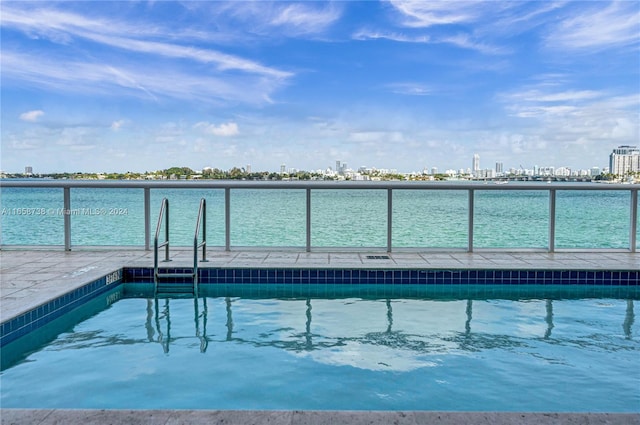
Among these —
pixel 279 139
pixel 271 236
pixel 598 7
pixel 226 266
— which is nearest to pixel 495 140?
pixel 279 139

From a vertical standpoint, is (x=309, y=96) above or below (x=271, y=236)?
above

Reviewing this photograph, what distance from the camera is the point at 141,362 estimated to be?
11.0ft

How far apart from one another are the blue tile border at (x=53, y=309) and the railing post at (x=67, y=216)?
1887 millimetres

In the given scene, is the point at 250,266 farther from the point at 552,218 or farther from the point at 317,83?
the point at 317,83

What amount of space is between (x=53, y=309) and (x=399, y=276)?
321 centimetres

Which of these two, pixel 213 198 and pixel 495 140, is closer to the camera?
pixel 213 198

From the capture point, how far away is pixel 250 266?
18.2 feet

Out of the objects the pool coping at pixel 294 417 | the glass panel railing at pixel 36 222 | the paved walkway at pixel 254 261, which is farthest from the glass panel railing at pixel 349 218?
the pool coping at pixel 294 417

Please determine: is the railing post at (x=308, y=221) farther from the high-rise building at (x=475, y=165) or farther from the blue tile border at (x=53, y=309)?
the high-rise building at (x=475, y=165)

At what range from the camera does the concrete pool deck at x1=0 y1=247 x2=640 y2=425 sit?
1.99 meters

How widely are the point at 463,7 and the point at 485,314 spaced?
38.0ft

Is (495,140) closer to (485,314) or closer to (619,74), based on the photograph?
(619,74)

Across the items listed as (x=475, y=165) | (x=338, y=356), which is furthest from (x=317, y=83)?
(x=338, y=356)

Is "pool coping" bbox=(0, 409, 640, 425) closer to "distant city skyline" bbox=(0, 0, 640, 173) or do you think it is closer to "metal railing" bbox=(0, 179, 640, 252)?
"metal railing" bbox=(0, 179, 640, 252)
